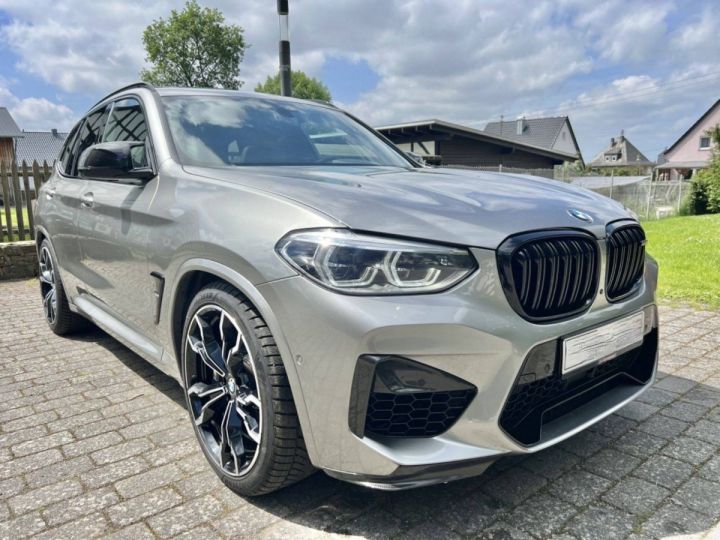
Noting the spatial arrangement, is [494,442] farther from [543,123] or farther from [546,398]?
[543,123]

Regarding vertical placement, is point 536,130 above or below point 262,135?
above

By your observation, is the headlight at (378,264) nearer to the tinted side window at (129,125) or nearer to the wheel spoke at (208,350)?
the wheel spoke at (208,350)

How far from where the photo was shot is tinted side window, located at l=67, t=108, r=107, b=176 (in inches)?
154

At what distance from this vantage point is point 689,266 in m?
6.85

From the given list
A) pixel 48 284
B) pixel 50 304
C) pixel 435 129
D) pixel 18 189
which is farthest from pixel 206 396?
pixel 435 129

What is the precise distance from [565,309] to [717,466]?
3.89 ft

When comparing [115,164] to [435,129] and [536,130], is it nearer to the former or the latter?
[435,129]

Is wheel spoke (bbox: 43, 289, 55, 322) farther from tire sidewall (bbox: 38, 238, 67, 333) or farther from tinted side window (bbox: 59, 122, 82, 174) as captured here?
tinted side window (bbox: 59, 122, 82, 174)

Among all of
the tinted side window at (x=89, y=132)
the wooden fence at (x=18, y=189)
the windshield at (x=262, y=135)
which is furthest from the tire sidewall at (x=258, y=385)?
the wooden fence at (x=18, y=189)

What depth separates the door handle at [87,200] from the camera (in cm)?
333

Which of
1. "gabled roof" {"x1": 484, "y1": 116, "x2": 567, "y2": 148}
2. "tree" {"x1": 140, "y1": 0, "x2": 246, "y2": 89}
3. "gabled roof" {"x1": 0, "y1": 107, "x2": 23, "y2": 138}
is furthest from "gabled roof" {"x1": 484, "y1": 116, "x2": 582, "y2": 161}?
"gabled roof" {"x1": 0, "y1": 107, "x2": 23, "y2": 138}

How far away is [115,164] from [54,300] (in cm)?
239

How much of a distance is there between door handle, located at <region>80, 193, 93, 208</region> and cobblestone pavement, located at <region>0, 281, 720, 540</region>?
1.18m

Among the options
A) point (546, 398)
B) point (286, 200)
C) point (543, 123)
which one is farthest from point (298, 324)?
point (543, 123)
